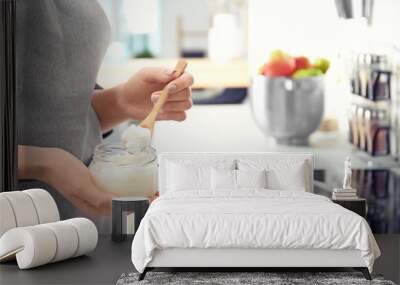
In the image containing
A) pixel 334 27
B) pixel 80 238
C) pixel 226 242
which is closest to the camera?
pixel 226 242

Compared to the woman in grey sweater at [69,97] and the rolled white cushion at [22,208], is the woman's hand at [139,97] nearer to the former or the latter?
the woman in grey sweater at [69,97]

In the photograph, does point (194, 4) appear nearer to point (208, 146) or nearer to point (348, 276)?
point (208, 146)

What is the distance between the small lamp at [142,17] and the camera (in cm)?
808

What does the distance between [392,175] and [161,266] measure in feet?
9.91

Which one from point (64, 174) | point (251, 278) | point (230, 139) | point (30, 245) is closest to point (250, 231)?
point (251, 278)

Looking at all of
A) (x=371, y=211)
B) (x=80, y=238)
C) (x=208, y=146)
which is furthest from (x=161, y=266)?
(x=371, y=211)

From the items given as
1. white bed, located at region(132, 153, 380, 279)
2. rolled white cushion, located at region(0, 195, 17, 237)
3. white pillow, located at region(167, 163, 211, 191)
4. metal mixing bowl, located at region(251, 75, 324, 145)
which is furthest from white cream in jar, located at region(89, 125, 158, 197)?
white bed, located at region(132, 153, 380, 279)

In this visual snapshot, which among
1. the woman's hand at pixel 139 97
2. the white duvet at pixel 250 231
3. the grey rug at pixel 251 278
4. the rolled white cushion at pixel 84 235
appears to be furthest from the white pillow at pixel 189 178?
the white duvet at pixel 250 231


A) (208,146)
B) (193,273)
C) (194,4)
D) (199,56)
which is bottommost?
(193,273)

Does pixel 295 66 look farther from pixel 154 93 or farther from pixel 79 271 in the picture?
pixel 79 271

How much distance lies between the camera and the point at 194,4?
8.09 m

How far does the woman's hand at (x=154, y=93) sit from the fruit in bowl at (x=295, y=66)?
82 cm

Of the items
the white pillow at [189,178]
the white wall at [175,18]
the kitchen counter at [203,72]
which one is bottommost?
the white pillow at [189,178]

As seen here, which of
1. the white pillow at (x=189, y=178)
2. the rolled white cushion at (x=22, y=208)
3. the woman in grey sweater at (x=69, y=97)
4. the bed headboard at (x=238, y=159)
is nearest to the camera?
the rolled white cushion at (x=22, y=208)
